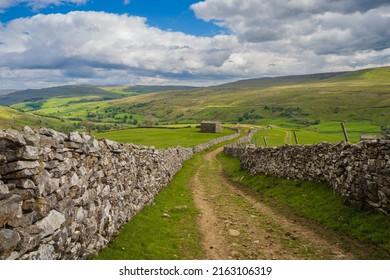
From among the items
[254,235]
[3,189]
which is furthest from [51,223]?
[254,235]

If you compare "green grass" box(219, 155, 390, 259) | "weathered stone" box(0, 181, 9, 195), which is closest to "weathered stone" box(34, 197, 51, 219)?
"weathered stone" box(0, 181, 9, 195)

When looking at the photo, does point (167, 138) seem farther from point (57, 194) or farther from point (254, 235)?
point (57, 194)

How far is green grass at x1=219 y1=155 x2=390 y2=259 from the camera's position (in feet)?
40.1

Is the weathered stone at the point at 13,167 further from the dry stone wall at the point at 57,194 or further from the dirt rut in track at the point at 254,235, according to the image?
the dirt rut in track at the point at 254,235

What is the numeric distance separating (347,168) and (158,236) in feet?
32.1

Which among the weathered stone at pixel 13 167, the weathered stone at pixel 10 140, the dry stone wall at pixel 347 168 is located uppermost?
the weathered stone at pixel 10 140

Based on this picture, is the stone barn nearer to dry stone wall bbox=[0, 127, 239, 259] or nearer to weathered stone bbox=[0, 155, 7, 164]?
dry stone wall bbox=[0, 127, 239, 259]

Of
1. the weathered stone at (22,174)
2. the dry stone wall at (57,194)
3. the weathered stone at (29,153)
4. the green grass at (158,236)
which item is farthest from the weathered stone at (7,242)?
the green grass at (158,236)

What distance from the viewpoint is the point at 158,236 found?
1393 cm

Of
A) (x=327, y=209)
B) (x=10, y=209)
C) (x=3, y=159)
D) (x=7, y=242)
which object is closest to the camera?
→ (x=7, y=242)

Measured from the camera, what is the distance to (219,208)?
2031cm

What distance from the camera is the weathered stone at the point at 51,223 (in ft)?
26.2

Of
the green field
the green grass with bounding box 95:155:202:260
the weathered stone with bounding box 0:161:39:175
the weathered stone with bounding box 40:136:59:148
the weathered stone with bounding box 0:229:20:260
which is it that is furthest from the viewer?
the green field

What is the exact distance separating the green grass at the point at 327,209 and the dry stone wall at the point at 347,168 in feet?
1.58
